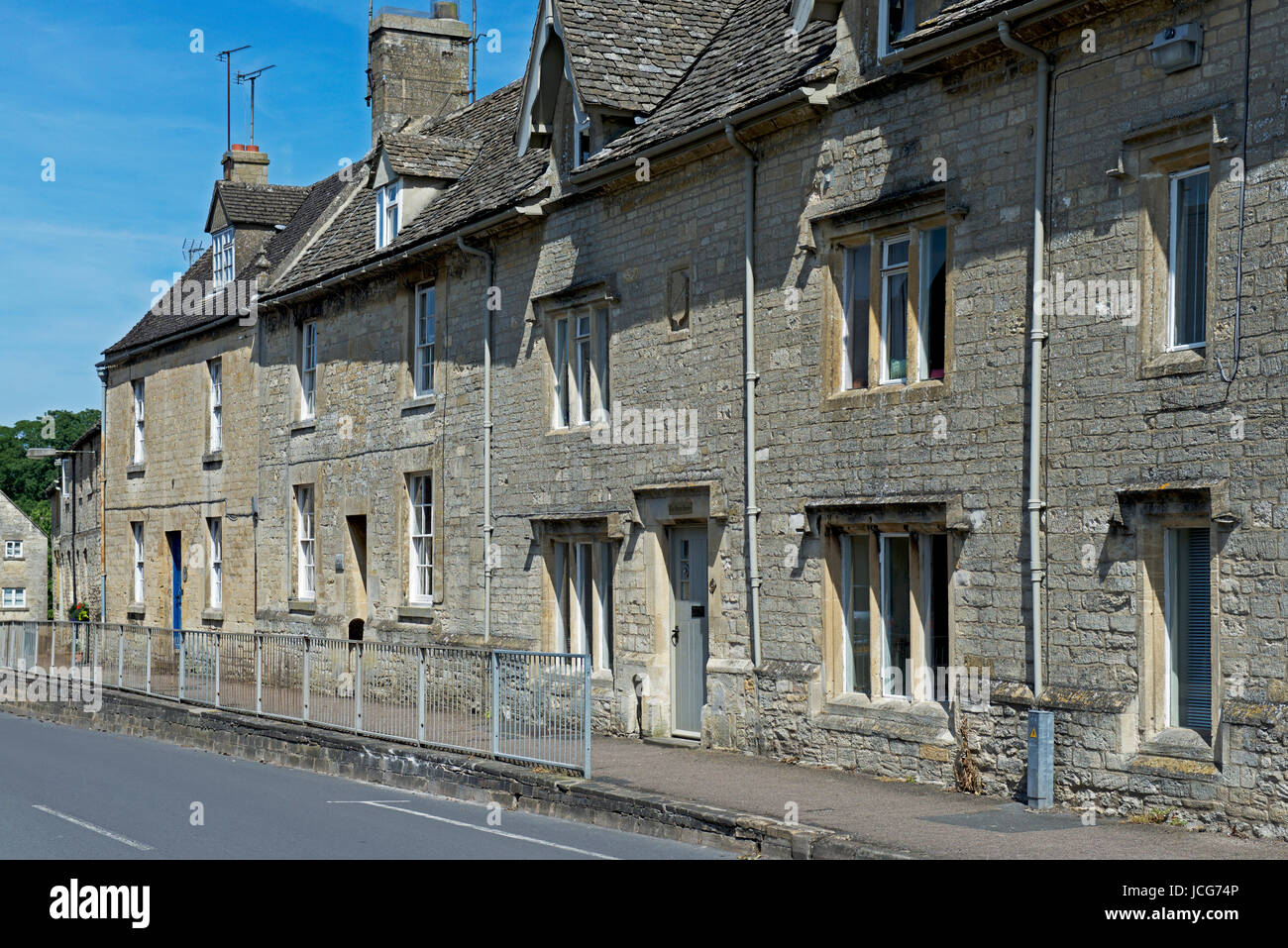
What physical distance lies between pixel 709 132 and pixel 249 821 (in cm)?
842

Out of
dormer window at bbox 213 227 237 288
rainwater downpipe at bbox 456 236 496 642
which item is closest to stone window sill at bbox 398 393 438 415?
rainwater downpipe at bbox 456 236 496 642

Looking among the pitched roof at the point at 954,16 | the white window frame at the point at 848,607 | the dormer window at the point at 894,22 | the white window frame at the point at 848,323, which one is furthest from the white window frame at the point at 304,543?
the pitched roof at the point at 954,16

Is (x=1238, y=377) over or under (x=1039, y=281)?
under

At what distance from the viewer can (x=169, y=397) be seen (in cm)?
3278

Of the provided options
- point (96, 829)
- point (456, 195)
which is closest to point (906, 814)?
point (96, 829)

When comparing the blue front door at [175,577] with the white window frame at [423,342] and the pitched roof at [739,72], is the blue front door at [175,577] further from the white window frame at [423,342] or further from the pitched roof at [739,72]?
the pitched roof at [739,72]

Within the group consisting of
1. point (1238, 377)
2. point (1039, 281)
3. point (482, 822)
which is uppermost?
point (1039, 281)

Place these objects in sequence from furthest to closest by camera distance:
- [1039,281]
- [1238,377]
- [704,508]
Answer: [704,508]
[1039,281]
[1238,377]

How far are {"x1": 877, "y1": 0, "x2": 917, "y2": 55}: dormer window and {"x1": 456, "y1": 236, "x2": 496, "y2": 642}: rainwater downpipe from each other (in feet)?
26.9

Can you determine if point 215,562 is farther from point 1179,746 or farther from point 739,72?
point 1179,746

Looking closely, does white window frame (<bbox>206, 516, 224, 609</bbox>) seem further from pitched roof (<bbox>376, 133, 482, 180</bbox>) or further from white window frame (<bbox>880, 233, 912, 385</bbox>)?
white window frame (<bbox>880, 233, 912, 385</bbox>)

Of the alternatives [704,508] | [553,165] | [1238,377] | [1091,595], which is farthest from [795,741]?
[553,165]
